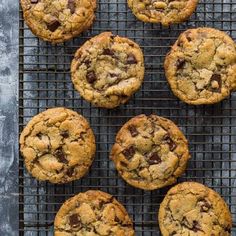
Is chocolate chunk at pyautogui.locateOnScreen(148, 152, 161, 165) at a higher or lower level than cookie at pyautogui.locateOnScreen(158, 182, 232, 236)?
higher

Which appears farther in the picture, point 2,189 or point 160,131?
point 2,189

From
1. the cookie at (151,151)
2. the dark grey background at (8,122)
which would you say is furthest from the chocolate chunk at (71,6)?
the cookie at (151,151)

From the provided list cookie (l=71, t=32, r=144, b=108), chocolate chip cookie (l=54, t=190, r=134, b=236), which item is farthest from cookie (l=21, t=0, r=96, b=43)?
chocolate chip cookie (l=54, t=190, r=134, b=236)

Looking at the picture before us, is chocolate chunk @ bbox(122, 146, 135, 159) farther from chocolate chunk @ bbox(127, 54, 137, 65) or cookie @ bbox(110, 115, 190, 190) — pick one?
chocolate chunk @ bbox(127, 54, 137, 65)

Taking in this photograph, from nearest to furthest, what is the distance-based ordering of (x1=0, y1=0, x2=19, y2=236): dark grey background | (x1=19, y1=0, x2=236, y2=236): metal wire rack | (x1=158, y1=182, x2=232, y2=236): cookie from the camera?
(x1=158, y1=182, x2=232, y2=236): cookie
(x1=19, y1=0, x2=236, y2=236): metal wire rack
(x1=0, y1=0, x2=19, y2=236): dark grey background

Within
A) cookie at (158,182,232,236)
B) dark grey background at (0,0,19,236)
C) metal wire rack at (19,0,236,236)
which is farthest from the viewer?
dark grey background at (0,0,19,236)

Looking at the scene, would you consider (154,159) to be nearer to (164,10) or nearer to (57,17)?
(164,10)

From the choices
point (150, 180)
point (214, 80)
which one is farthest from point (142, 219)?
point (214, 80)

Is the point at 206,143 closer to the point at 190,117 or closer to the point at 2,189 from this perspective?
the point at 190,117
